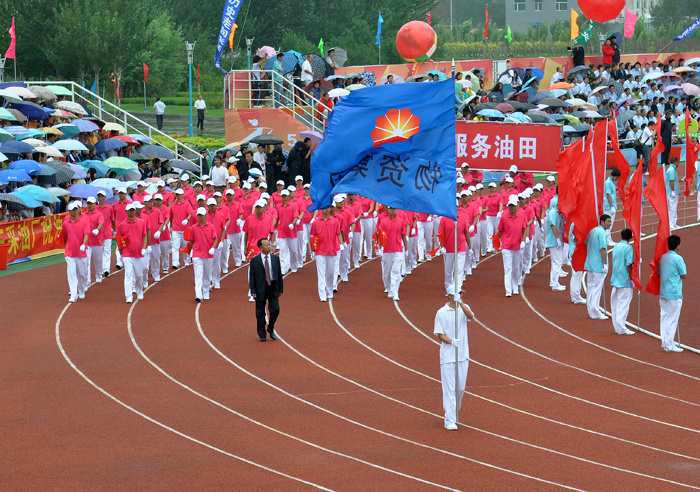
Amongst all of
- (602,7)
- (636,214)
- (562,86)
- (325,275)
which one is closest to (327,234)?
(325,275)

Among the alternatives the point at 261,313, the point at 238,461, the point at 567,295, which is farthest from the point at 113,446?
the point at 567,295

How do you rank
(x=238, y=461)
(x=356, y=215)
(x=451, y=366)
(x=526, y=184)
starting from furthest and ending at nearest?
(x=526, y=184) < (x=356, y=215) < (x=451, y=366) < (x=238, y=461)

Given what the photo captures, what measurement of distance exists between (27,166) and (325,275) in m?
8.97

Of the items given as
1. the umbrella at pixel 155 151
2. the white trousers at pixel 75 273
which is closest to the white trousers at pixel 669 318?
the white trousers at pixel 75 273

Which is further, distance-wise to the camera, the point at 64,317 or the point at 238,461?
the point at 64,317

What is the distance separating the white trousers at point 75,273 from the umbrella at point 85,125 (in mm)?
10560

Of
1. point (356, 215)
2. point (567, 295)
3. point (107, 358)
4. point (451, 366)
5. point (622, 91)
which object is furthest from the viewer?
point (622, 91)

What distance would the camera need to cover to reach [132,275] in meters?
19.9

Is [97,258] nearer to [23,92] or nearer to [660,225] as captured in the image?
[23,92]

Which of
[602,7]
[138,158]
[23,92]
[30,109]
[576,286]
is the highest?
[602,7]

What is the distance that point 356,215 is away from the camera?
22.7 meters

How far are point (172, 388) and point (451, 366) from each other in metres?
4.01

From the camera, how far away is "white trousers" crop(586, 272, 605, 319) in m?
18.1

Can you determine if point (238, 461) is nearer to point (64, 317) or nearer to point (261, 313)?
point (261, 313)
